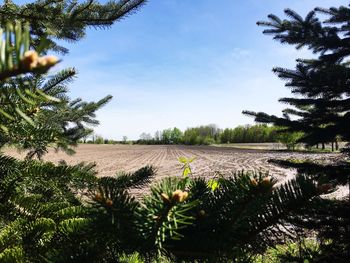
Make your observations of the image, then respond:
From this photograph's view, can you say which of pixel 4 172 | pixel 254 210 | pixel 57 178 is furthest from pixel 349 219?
pixel 4 172

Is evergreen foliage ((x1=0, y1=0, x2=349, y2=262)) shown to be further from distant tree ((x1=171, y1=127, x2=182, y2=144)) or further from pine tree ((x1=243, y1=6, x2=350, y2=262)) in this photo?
distant tree ((x1=171, y1=127, x2=182, y2=144))

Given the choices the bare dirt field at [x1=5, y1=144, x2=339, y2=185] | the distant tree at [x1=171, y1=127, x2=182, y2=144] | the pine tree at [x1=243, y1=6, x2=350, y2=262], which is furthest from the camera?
the distant tree at [x1=171, y1=127, x2=182, y2=144]

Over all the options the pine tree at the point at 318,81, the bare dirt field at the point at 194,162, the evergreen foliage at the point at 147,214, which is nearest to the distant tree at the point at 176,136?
the bare dirt field at the point at 194,162

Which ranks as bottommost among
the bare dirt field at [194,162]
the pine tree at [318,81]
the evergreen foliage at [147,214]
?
the bare dirt field at [194,162]

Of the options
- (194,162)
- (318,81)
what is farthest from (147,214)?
(194,162)

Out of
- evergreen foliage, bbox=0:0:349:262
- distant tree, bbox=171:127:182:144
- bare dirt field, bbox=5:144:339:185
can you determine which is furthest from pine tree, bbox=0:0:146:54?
distant tree, bbox=171:127:182:144

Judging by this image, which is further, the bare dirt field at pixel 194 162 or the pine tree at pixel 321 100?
the bare dirt field at pixel 194 162

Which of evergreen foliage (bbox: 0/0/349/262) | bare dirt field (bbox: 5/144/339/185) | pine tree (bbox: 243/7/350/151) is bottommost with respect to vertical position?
bare dirt field (bbox: 5/144/339/185)

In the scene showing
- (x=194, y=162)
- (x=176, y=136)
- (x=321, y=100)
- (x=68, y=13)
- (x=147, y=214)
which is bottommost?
(x=194, y=162)

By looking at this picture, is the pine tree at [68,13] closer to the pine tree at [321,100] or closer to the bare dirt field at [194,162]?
the pine tree at [321,100]

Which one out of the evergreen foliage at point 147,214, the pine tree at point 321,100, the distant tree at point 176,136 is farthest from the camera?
the distant tree at point 176,136

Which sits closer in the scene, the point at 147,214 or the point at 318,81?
the point at 147,214

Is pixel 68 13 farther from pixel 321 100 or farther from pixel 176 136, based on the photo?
pixel 176 136

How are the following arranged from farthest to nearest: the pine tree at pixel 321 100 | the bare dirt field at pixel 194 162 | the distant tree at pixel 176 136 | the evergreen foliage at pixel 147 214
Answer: the distant tree at pixel 176 136, the bare dirt field at pixel 194 162, the pine tree at pixel 321 100, the evergreen foliage at pixel 147 214
